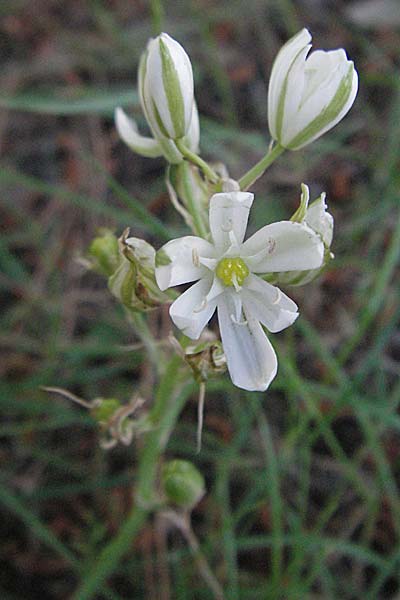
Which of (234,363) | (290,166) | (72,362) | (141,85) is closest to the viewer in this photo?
(234,363)

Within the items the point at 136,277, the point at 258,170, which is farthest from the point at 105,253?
the point at 258,170

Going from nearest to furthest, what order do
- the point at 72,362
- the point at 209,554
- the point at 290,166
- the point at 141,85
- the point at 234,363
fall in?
the point at 234,363 → the point at 141,85 → the point at 209,554 → the point at 72,362 → the point at 290,166

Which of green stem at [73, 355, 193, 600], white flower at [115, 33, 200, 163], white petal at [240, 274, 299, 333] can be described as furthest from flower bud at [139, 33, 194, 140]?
green stem at [73, 355, 193, 600]

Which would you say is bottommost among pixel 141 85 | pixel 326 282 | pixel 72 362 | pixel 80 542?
pixel 80 542

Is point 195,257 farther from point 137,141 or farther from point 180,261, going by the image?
point 137,141

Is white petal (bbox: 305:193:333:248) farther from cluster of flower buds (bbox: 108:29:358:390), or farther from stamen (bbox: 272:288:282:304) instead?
stamen (bbox: 272:288:282:304)

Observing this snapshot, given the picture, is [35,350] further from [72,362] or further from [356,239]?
[356,239]

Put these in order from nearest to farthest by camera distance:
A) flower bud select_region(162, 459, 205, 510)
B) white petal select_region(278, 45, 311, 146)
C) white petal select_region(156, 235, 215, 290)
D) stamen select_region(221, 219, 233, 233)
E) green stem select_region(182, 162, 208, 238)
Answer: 1. white petal select_region(156, 235, 215, 290)
2. stamen select_region(221, 219, 233, 233)
3. white petal select_region(278, 45, 311, 146)
4. green stem select_region(182, 162, 208, 238)
5. flower bud select_region(162, 459, 205, 510)

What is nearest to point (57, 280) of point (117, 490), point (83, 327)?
point (83, 327)
